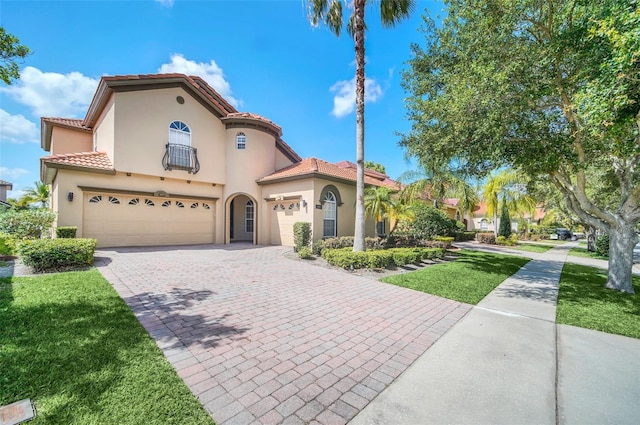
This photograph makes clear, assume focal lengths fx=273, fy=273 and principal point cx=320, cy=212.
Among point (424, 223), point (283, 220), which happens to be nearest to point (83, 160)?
point (283, 220)

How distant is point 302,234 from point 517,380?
441 inches

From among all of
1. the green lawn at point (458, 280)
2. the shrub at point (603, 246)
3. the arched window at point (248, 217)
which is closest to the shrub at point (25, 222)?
the arched window at point (248, 217)

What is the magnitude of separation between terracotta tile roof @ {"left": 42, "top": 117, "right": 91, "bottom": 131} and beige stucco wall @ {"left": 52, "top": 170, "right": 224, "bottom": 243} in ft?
18.3

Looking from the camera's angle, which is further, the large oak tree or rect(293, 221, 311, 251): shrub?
rect(293, 221, 311, 251): shrub

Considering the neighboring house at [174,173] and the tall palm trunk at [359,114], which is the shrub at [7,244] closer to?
the neighboring house at [174,173]

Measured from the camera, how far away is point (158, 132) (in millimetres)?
14773

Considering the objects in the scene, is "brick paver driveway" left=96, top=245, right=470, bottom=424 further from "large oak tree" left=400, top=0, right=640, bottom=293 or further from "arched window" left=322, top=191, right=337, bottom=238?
"arched window" left=322, top=191, right=337, bottom=238

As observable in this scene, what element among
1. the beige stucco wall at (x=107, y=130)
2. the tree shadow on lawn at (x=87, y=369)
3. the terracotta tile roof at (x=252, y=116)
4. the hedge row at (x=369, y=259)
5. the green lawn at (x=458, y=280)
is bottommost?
the green lawn at (x=458, y=280)

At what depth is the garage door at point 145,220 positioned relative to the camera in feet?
44.2

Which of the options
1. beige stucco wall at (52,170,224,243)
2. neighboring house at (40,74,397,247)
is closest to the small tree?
neighboring house at (40,74,397,247)

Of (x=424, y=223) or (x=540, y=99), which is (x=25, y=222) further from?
(x=424, y=223)

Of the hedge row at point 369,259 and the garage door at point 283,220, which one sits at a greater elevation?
the garage door at point 283,220

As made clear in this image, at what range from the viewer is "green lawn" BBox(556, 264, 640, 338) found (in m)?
5.34

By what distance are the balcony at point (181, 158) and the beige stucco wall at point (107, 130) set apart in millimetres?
2405
